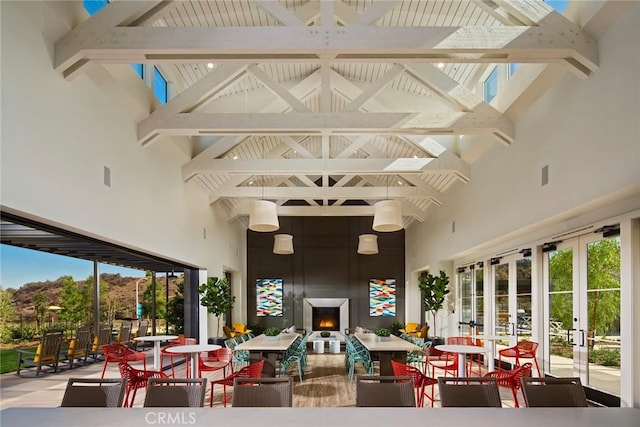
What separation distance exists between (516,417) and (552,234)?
5.30 metres

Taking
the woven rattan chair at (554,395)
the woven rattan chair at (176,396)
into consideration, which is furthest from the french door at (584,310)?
the woven rattan chair at (176,396)

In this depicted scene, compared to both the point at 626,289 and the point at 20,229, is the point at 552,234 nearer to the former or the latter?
the point at 626,289

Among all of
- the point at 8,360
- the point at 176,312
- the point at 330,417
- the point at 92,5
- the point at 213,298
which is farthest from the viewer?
the point at 176,312

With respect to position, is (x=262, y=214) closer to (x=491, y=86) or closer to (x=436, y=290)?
(x=491, y=86)

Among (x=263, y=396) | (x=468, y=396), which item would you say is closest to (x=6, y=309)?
(x=263, y=396)

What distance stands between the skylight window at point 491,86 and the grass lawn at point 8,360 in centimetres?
1004

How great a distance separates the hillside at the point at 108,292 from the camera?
1063 cm

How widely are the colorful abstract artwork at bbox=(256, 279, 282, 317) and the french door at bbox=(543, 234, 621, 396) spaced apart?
35.4 ft

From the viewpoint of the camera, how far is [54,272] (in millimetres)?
11633

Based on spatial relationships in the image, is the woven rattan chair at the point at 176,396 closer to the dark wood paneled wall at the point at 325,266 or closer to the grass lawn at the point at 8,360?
the grass lawn at the point at 8,360

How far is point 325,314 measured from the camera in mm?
17891

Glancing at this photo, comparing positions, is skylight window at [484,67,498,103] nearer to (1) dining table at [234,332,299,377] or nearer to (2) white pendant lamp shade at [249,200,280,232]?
(2) white pendant lamp shade at [249,200,280,232]

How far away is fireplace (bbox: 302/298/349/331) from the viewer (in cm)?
1773

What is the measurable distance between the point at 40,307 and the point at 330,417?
33.6ft
